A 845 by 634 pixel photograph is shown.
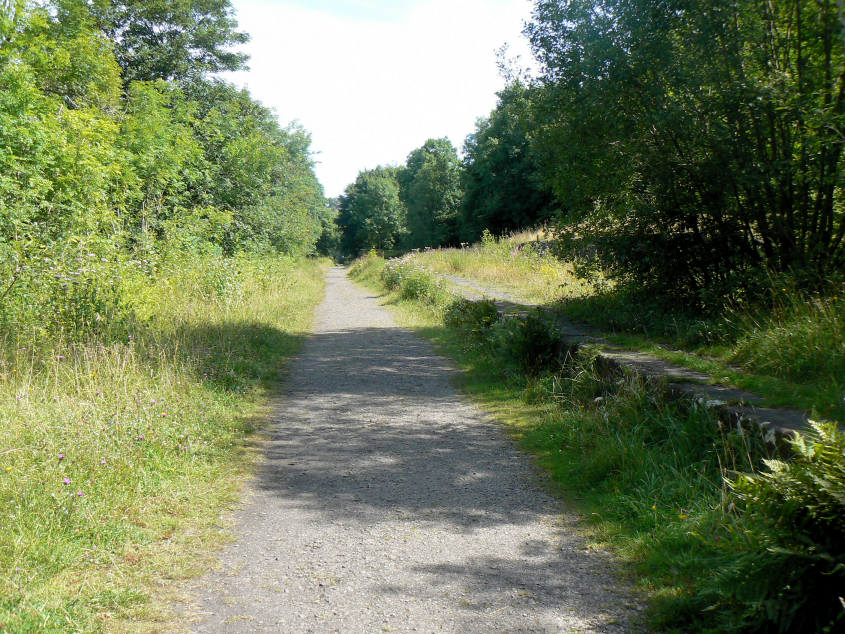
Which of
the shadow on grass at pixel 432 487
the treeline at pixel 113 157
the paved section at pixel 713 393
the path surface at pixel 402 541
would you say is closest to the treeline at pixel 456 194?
the paved section at pixel 713 393

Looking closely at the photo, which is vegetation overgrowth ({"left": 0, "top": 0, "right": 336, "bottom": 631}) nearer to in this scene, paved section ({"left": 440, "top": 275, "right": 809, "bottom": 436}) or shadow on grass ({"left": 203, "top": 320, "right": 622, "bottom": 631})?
shadow on grass ({"left": 203, "top": 320, "right": 622, "bottom": 631})

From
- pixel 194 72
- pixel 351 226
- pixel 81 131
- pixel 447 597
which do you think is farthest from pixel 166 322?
pixel 351 226

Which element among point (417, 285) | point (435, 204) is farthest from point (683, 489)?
point (435, 204)

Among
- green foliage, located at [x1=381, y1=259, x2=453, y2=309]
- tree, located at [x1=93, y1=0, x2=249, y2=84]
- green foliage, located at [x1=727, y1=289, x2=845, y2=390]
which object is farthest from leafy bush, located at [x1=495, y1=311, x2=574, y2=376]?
tree, located at [x1=93, y1=0, x2=249, y2=84]

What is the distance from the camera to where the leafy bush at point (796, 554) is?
2586 mm

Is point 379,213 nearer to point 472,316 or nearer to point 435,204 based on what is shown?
point 435,204

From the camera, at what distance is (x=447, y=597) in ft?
10.7

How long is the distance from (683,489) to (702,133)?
221 inches

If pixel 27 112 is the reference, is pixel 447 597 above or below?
below

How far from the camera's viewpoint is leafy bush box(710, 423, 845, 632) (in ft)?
8.48

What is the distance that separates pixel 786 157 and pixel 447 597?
710 centimetres

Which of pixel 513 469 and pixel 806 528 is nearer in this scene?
pixel 806 528

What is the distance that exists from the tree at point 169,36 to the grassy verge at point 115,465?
1798 cm

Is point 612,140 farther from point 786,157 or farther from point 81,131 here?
point 81,131
